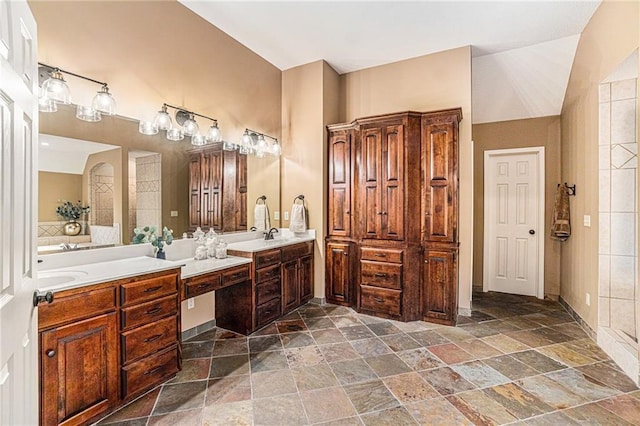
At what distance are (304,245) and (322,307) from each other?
2.76ft

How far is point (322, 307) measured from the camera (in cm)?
394

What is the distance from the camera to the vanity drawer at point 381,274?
139 inches

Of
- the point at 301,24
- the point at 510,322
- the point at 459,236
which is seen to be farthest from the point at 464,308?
the point at 301,24

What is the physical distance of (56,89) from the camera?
1978 mm

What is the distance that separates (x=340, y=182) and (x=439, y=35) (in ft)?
6.59

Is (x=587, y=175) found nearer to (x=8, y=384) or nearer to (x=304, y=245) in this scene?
(x=304, y=245)

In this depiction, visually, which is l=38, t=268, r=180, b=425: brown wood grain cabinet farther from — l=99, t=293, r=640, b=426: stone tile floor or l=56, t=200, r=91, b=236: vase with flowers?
l=56, t=200, r=91, b=236: vase with flowers

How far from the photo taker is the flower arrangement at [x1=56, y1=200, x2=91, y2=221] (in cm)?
216

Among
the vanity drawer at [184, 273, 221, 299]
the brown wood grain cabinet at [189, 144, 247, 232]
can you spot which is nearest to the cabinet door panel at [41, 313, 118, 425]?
the vanity drawer at [184, 273, 221, 299]

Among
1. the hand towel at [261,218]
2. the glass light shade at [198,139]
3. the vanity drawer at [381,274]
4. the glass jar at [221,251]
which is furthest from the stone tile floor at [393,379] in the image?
the glass light shade at [198,139]

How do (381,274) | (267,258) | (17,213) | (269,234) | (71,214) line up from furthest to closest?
1. (269,234)
2. (381,274)
3. (267,258)
4. (71,214)
5. (17,213)

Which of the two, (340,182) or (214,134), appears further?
(340,182)

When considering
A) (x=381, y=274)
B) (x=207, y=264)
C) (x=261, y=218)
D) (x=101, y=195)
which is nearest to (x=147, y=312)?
(x=207, y=264)

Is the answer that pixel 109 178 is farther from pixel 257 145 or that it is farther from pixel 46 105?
pixel 257 145
